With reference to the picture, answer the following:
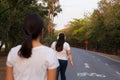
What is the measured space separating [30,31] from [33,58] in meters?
0.27

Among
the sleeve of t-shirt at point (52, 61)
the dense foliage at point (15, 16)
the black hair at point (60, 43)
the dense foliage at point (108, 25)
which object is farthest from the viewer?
the dense foliage at point (108, 25)

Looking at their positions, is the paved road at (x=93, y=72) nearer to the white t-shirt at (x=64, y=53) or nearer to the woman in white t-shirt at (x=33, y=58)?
the white t-shirt at (x=64, y=53)

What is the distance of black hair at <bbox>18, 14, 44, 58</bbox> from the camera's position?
12.3ft

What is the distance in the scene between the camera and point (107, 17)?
5341cm

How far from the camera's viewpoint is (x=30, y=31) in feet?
12.5

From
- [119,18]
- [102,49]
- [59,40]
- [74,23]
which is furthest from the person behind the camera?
[74,23]

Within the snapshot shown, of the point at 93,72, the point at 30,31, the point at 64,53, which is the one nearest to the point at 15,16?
the point at 93,72

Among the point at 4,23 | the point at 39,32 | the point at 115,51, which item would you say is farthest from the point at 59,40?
the point at 115,51

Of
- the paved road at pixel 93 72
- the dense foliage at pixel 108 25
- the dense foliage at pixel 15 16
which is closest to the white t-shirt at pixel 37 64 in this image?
the paved road at pixel 93 72

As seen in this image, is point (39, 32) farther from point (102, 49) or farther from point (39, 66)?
point (102, 49)

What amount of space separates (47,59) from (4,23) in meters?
36.9

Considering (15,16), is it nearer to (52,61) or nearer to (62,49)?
(62,49)

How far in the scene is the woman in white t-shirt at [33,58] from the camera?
374 cm

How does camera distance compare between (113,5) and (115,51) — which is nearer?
(113,5)
